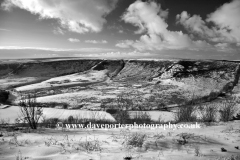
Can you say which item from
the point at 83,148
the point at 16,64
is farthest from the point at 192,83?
the point at 16,64

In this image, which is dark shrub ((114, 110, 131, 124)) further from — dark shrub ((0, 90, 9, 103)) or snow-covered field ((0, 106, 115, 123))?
dark shrub ((0, 90, 9, 103))

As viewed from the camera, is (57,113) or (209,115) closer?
(209,115)

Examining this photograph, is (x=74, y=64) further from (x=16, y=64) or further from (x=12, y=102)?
(x=12, y=102)

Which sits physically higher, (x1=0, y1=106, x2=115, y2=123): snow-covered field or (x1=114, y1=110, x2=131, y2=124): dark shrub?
(x1=114, y1=110, x2=131, y2=124): dark shrub

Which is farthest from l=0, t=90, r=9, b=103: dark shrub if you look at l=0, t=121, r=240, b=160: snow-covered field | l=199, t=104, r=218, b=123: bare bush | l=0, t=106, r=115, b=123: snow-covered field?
l=199, t=104, r=218, b=123: bare bush

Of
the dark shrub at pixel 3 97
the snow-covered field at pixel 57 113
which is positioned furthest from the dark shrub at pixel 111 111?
the dark shrub at pixel 3 97

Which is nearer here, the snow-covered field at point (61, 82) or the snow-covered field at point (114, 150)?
the snow-covered field at point (114, 150)

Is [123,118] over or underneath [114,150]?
underneath

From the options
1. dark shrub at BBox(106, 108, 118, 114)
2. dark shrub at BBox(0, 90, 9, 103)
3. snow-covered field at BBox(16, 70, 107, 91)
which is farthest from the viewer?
snow-covered field at BBox(16, 70, 107, 91)

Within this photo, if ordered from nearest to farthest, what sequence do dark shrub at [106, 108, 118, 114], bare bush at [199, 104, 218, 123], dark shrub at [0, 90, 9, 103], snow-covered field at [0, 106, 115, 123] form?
bare bush at [199, 104, 218, 123]
snow-covered field at [0, 106, 115, 123]
dark shrub at [106, 108, 118, 114]
dark shrub at [0, 90, 9, 103]

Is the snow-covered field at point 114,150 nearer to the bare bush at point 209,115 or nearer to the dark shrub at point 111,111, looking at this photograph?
the bare bush at point 209,115

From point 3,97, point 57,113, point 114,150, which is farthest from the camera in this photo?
point 3,97

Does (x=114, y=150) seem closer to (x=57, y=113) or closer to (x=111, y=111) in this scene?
(x=111, y=111)

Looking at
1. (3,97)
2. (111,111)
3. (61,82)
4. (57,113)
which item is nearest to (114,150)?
(111,111)
